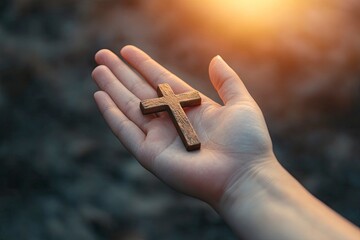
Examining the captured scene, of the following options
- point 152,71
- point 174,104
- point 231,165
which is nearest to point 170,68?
point 152,71

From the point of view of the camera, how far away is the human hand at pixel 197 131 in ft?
4.85

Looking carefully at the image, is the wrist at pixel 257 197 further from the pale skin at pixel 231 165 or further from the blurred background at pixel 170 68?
the blurred background at pixel 170 68

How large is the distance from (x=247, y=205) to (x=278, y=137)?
701 mm

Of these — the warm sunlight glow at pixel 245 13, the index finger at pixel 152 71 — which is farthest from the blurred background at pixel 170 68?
the index finger at pixel 152 71

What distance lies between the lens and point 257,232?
1.37 meters

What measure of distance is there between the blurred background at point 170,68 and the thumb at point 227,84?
0.48m

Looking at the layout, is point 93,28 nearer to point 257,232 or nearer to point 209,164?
point 209,164

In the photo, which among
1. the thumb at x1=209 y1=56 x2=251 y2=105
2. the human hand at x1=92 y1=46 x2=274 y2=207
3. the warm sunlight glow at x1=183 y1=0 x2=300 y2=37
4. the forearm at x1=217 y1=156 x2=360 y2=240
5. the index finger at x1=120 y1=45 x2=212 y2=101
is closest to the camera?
the forearm at x1=217 y1=156 x2=360 y2=240

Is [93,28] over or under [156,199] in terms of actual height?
over

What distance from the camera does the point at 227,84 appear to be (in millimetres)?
1655

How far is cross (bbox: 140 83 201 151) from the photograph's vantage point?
1619mm

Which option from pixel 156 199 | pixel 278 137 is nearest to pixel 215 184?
pixel 156 199

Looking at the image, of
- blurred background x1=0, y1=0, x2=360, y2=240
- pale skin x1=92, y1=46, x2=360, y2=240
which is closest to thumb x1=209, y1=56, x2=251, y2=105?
pale skin x1=92, y1=46, x2=360, y2=240

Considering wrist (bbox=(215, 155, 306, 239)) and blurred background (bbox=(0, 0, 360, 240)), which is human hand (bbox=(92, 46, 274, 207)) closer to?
wrist (bbox=(215, 155, 306, 239))
